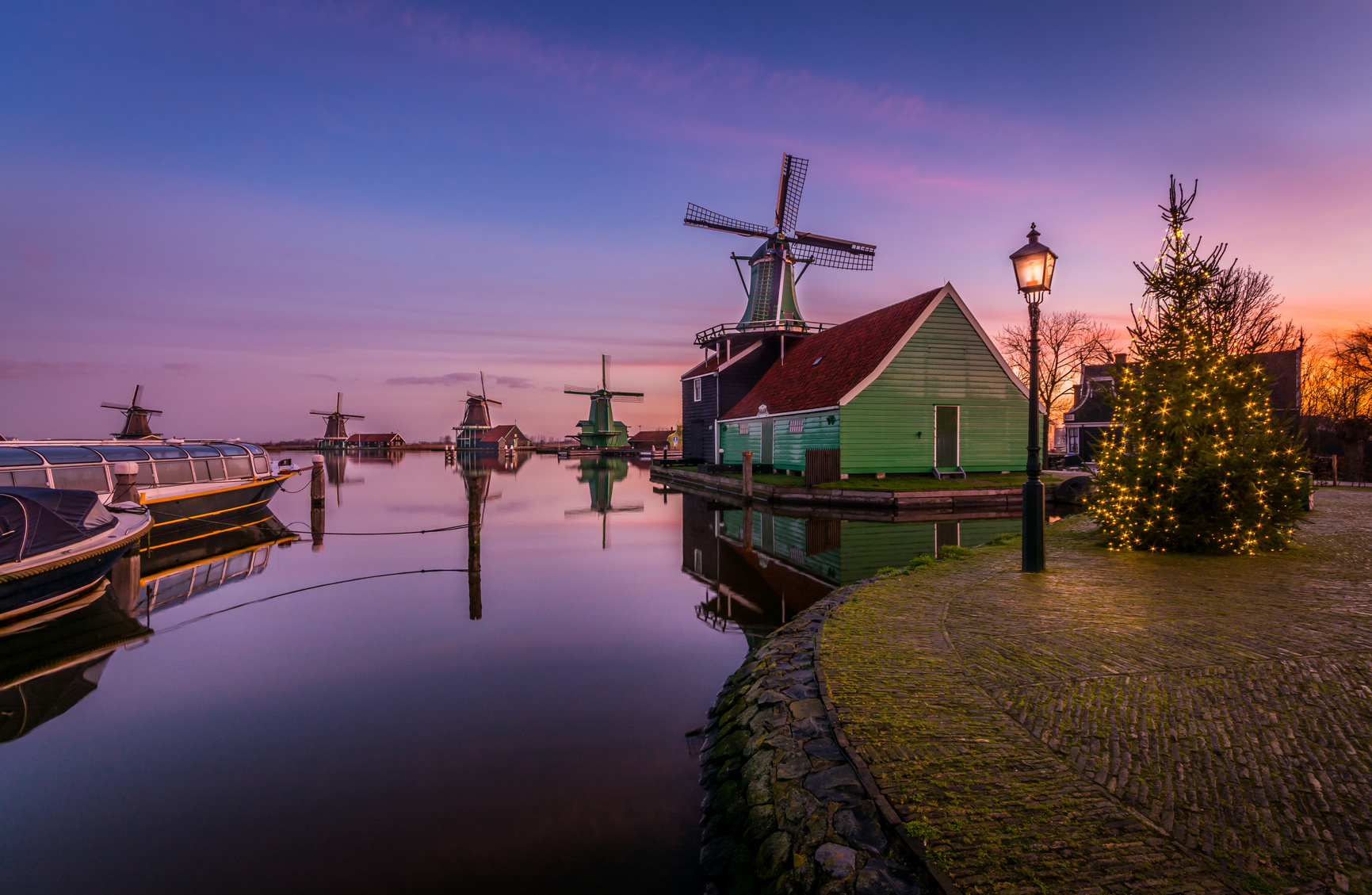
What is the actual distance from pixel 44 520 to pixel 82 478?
8731mm

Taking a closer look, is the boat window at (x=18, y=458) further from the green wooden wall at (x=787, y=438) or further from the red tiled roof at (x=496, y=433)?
the red tiled roof at (x=496, y=433)

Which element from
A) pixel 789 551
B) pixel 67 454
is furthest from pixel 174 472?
pixel 789 551

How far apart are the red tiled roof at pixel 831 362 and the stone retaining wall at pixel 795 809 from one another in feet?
61.4

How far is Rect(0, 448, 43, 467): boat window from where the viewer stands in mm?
14225

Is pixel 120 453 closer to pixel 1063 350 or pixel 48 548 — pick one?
pixel 48 548

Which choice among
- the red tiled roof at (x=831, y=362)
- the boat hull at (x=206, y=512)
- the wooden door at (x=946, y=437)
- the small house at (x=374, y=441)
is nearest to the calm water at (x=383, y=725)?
the boat hull at (x=206, y=512)

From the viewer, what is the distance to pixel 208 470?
69.2 feet

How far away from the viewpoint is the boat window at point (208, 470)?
20.5 meters

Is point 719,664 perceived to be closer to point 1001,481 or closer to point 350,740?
point 350,740

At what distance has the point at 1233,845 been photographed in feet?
9.43

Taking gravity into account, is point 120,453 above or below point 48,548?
above

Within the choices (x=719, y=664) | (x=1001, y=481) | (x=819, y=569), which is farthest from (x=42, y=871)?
(x=1001, y=481)

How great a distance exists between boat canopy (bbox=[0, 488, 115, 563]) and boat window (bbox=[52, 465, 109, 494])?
19.4 ft

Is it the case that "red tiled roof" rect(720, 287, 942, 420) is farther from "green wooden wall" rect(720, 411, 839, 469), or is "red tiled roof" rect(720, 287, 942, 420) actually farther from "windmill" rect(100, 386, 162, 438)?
"windmill" rect(100, 386, 162, 438)
